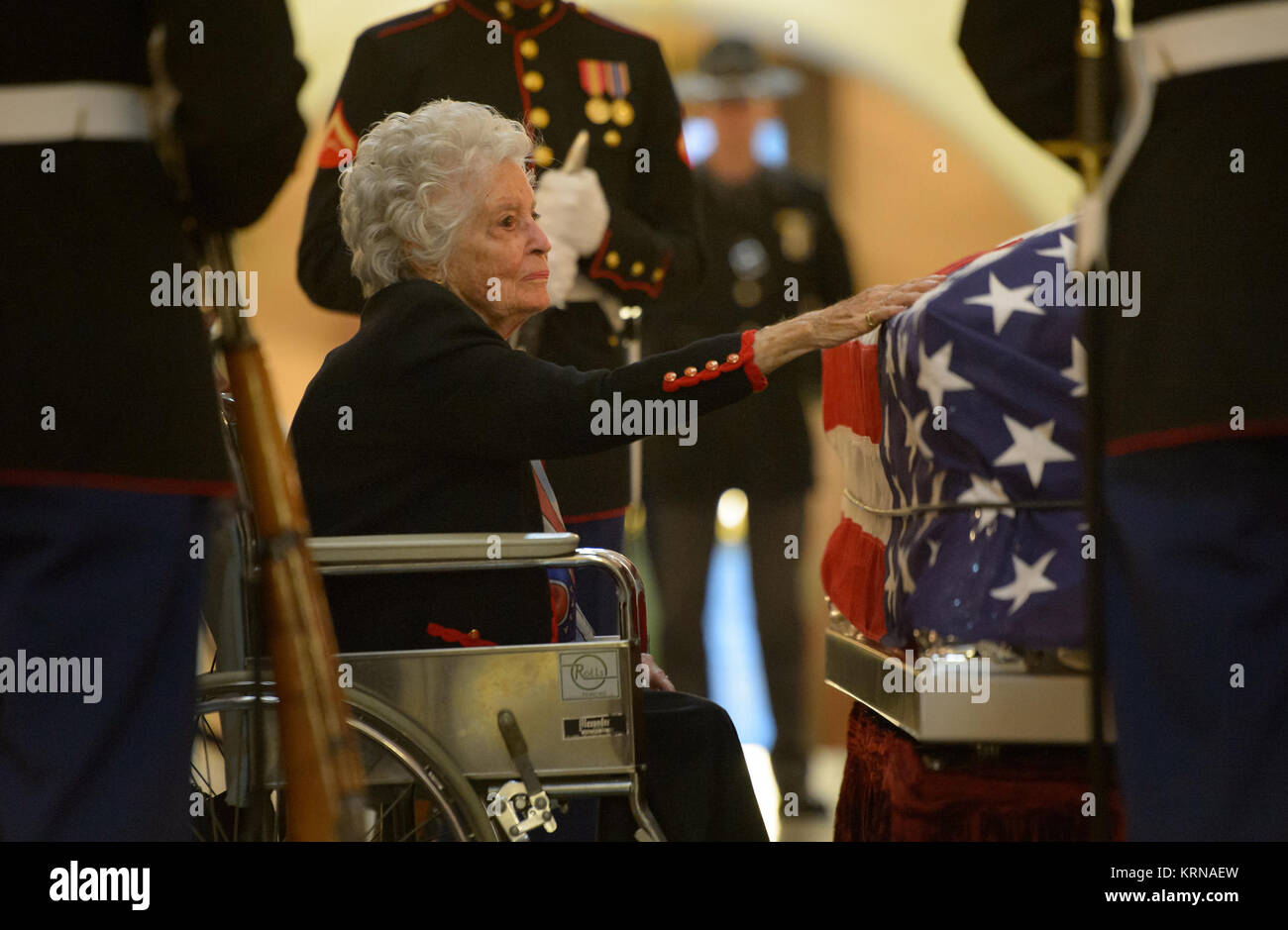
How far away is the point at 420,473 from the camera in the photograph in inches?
74.4

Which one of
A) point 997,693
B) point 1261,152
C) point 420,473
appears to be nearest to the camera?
point 1261,152

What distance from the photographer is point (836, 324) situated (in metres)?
1.77

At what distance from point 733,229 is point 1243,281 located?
7.48 ft

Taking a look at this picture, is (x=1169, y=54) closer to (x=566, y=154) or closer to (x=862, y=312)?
(x=862, y=312)

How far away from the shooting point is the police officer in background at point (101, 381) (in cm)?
142

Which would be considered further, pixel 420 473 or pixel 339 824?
pixel 420 473

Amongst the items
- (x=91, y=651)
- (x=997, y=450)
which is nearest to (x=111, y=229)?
(x=91, y=651)

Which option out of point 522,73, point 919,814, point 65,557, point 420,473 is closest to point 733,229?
point 522,73

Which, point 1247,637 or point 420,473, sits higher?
point 420,473

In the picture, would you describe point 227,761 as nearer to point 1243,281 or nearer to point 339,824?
point 339,824

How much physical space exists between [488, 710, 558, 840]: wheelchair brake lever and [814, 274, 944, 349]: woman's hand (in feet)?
1.80
